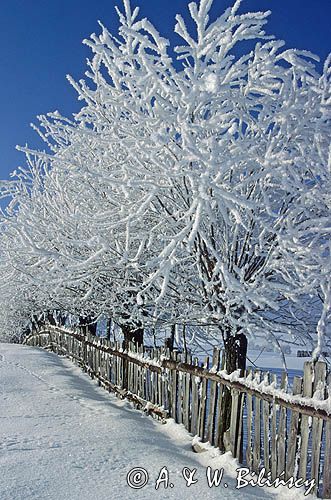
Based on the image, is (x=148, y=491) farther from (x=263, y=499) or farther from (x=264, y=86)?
(x=264, y=86)

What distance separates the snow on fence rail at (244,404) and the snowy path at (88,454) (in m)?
0.27

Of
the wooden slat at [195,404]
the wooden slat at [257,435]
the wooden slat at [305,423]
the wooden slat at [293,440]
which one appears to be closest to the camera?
the wooden slat at [305,423]

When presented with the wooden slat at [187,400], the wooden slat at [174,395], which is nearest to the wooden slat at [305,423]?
the wooden slat at [187,400]

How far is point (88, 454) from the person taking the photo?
4.99 metres

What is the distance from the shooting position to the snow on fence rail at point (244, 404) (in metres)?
4.43

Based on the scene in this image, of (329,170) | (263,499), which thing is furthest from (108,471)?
(329,170)

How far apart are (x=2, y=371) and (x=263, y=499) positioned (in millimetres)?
8805

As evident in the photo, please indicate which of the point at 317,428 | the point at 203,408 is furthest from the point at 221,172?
the point at 203,408

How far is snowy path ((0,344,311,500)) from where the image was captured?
4.12m

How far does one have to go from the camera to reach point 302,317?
693 centimetres

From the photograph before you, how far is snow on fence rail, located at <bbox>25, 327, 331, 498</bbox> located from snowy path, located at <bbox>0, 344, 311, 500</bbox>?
27cm

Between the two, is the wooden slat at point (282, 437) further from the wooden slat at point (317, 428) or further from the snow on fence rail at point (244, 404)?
the wooden slat at point (317, 428)

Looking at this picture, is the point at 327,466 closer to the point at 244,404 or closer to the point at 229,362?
the point at 229,362

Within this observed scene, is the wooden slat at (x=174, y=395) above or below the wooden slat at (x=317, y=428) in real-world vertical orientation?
below
